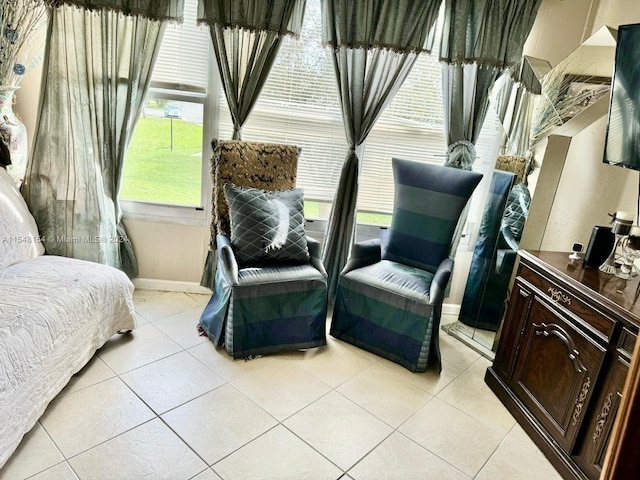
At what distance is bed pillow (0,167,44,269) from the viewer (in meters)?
2.07

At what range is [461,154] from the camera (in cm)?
283

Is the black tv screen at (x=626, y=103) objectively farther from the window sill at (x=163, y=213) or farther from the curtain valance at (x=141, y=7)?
the window sill at (x=163, y=213)

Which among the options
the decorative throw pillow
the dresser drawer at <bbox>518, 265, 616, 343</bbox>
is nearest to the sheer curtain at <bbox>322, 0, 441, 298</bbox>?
the decorative throw pillow

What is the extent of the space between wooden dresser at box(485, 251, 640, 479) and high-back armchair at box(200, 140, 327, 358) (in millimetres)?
1067

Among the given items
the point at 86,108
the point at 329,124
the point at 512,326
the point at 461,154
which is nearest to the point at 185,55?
the point at 86,108

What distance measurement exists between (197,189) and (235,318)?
113 cm

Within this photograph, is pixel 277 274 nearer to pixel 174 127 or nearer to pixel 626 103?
pixel 174 127

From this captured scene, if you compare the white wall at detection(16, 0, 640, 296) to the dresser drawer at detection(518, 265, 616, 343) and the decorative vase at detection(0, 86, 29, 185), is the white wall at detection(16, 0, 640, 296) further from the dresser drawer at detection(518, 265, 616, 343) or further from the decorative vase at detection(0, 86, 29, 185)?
the dresser drawer at detection(518, 265, 616, 343)

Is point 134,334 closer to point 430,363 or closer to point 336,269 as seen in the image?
point 336,269

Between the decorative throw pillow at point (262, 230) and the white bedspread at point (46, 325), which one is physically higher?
the decorative throw pillow at point (262, 230)

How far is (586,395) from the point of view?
64.6 inches

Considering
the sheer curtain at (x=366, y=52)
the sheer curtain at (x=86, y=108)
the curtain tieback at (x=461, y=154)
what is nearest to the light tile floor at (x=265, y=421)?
the sheer curtain at (x=86, y=108)

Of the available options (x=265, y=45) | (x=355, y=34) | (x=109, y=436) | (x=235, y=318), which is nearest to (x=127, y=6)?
(x=265, y=45)

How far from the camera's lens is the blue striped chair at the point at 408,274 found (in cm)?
231
